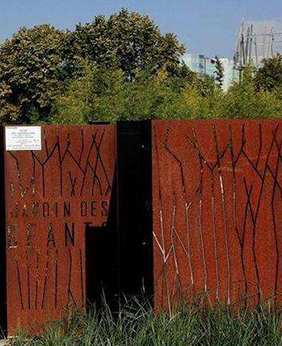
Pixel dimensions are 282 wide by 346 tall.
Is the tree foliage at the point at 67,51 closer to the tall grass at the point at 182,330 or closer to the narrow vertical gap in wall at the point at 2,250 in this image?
the narrow vertical gap in wall at the point at 2,250

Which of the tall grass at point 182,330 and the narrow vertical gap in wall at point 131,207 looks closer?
the tall grass at point 182,330

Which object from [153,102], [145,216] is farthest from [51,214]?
[153,102]

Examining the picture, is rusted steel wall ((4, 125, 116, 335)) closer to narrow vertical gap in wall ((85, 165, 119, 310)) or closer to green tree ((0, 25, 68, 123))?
narrow vertical gap in wall ((85, 165, 119, 310))

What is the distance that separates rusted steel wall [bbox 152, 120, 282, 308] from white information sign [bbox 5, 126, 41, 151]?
112cm

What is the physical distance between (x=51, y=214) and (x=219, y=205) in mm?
1420

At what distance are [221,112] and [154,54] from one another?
109 ft

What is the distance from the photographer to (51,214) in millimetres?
6395

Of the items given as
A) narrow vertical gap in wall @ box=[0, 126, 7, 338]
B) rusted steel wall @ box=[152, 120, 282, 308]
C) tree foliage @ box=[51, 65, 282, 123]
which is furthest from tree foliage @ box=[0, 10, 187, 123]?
rusted steel wall @ box=[152, 120, 282, 308]

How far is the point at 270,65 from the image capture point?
3145 cm

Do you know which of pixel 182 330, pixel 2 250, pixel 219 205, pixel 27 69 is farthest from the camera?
pixel 27 69

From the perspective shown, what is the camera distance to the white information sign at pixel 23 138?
6.34 m

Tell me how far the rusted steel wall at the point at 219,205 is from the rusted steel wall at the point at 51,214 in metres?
0.89

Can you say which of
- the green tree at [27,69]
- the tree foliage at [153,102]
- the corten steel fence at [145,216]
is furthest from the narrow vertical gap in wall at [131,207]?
the green tree at [27,69]

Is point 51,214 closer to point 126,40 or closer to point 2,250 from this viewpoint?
point 2,250
